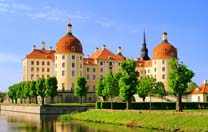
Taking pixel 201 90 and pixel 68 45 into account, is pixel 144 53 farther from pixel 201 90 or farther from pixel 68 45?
pixel 201 90

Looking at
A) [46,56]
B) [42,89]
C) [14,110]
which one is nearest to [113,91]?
[42,89]

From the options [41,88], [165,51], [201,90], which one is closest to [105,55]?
[165,51]

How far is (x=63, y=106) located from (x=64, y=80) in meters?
23.8

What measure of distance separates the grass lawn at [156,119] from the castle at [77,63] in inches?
1690

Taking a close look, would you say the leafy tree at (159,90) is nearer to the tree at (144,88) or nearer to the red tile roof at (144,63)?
the tree at (144,88)

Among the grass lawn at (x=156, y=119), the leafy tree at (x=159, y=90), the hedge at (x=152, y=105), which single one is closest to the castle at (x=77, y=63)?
the leafy tree at (x=159, y=90)

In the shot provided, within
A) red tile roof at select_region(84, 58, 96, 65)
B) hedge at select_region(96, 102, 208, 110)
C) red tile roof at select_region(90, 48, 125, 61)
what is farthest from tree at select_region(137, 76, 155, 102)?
red tile roof at select_region(90, 48, 125, 61)

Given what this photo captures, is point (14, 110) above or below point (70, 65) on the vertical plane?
below

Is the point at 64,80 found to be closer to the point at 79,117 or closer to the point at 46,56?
the point at 46,56

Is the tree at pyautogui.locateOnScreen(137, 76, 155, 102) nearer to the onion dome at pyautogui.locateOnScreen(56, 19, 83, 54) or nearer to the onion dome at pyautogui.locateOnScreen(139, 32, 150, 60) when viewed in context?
the onion dome at pyautogui.locateOnScreen(56, 19, 83, 54)

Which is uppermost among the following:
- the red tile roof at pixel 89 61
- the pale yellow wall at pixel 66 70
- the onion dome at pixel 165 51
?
the onion dome at pixel 165 51

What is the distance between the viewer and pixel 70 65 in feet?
389

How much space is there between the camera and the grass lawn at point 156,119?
48.7 meters

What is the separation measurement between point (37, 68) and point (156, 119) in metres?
83.6
